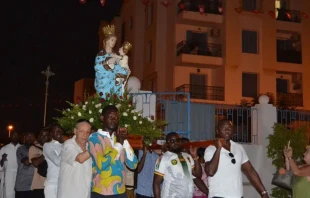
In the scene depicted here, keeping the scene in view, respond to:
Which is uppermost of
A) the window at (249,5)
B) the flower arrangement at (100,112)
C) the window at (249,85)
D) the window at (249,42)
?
the window at (249,5)

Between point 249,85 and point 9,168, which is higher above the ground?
point 249,85

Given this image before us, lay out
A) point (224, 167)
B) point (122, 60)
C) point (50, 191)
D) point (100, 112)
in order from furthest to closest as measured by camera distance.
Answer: point (122, 60) < point (100, 112) < point (50, 191) < point (224, 167)

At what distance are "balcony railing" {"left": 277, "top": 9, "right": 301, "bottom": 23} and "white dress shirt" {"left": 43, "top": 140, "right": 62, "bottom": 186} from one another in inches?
934

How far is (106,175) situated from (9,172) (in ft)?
17.2

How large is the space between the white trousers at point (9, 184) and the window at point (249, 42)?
19.5 meters

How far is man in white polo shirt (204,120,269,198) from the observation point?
212 inches

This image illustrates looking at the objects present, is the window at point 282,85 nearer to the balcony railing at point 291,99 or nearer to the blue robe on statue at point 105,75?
the balcony railing at point 291,99

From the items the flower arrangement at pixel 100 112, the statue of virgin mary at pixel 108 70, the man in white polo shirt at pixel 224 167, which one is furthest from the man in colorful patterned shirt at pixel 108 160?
the statue of virgin mary at pixel 108 70

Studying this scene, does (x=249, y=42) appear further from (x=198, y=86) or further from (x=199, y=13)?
(x=198, y=86)

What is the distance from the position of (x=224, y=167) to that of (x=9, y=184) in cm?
562

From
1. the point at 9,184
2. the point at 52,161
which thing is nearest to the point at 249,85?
the point at 9,184

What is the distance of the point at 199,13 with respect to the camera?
1051 inches

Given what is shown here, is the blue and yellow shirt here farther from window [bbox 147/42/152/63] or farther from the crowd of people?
window [bbox 147/42/152/63]

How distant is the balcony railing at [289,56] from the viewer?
91.9ft
